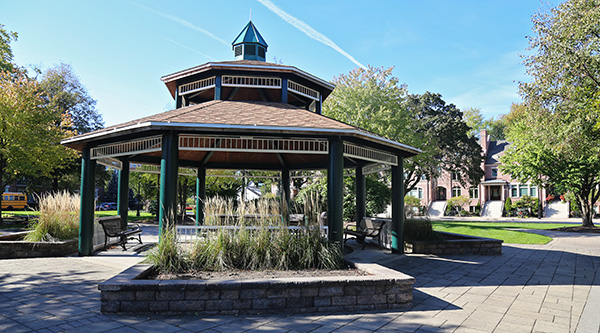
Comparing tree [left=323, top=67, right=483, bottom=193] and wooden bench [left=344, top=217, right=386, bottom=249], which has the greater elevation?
tree [left=323, top=67, right=483, bottom=193]

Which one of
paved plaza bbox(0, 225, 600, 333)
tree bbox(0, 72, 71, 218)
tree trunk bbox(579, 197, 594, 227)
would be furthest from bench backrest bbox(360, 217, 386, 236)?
tree trunk bbox(579, 197, 594, 227)

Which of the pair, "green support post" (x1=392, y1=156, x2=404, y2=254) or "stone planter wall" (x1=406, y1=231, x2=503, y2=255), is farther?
"stone planter wall" (x1=406, y1=231, x2=503, y2=255)

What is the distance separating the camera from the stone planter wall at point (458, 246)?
9.77m

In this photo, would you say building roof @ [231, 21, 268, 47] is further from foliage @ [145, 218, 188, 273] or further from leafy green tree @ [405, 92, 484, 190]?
leafy green tree @ [405, 92, 484, 190]

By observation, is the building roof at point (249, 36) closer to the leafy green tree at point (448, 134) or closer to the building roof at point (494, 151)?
the leafy green tree at point (448, 134)

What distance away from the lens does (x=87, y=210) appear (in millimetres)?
8844

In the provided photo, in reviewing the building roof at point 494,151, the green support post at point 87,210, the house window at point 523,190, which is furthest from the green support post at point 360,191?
the building roof at point 494,151

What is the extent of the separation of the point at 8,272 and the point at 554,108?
63.0 ft

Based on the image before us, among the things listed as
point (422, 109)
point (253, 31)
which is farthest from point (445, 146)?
point (253, 31)

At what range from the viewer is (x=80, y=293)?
216 inches

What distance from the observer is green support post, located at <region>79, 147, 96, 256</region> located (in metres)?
8.75

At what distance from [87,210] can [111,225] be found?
3.53 feet

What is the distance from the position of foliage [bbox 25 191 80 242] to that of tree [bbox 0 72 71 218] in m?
8.14

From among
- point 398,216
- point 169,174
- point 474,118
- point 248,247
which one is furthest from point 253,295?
point 474,118
